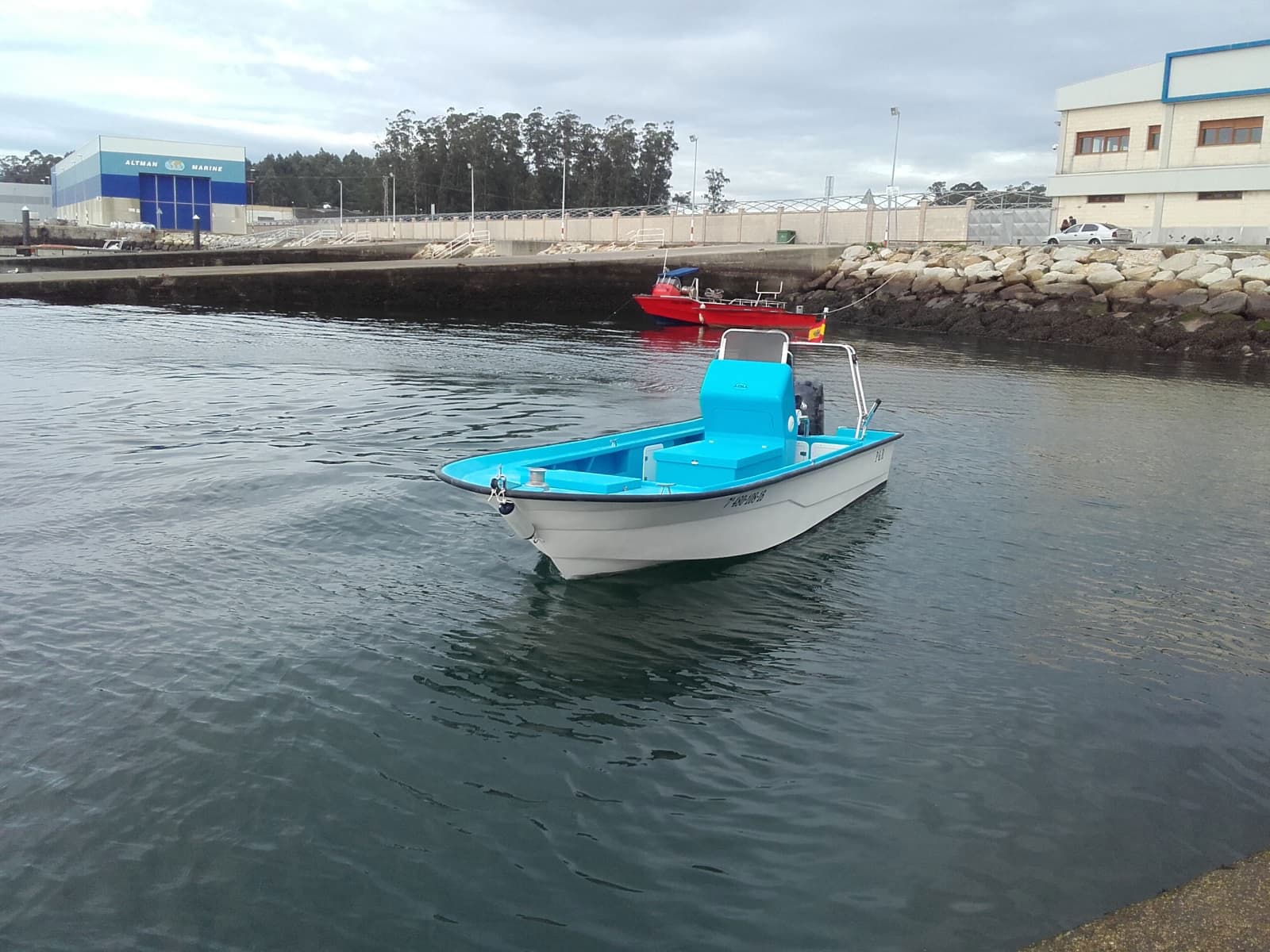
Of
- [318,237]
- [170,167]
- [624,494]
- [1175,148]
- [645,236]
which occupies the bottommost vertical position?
[624,494]

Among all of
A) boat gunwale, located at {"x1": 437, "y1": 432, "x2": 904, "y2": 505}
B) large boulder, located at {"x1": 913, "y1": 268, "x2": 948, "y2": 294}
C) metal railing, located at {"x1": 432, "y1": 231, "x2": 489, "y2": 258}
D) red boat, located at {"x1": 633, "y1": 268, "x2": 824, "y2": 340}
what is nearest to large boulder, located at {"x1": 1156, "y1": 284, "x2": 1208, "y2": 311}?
large boulder, located at {"x1": 913, "y1": 268, "x2": 948, "y2": 294}

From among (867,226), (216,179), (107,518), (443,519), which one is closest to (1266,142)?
(867,226)

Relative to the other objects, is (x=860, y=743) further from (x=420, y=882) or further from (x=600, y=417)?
(x=600, y=417)

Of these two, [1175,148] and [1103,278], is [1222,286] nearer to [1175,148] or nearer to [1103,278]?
[1103,278]

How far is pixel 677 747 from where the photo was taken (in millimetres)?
6621

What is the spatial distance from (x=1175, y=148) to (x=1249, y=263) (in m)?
12.8

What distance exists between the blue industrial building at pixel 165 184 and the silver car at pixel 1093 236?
88675mm

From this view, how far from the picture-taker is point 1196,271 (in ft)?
117

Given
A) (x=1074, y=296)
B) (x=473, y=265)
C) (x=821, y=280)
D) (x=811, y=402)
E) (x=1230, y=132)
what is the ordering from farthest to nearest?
(x=821, y=280) < (x=473, y=265) < (x=1230, y=132) < (x=1074, y=296) < (x=811, y=402)

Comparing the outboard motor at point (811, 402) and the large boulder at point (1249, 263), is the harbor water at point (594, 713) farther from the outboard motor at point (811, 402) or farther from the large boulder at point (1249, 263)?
the large boulder at point (1249, 263)

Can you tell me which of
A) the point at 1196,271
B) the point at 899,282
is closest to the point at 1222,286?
the point at 1196,271

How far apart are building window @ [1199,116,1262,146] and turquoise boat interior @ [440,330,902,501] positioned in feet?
134

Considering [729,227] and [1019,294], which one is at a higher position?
[729,227]

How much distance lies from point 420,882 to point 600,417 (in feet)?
45.5
